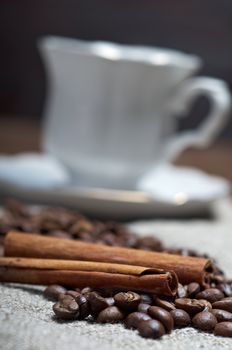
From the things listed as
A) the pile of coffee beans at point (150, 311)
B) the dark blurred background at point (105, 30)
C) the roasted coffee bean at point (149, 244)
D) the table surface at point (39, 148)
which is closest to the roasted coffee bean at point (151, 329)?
the pile of coffee beans at point (150, 311)

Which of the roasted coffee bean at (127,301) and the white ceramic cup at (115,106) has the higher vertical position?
the white ceramic cup at (115,106)

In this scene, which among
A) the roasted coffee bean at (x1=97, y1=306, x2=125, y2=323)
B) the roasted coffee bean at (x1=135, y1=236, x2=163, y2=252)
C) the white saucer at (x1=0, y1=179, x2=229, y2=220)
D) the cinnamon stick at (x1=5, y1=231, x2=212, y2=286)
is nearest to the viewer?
the roasted coffee bean at (x1=97, y1=306, x2=125, y2=323)

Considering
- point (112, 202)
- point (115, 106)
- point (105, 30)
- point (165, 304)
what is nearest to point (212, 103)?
point (115, 106)

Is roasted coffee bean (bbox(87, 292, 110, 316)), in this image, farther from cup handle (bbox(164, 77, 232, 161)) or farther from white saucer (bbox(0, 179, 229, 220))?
cup handle (bbox(164, 77, 232, 161))

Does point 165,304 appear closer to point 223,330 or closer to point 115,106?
point 223,330

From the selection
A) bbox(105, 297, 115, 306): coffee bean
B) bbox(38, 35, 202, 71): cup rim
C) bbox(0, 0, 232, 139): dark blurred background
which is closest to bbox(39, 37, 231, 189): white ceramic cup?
bbox(38, 35, 202, 71): cup rim

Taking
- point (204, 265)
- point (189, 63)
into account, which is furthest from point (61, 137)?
point (204, 265)

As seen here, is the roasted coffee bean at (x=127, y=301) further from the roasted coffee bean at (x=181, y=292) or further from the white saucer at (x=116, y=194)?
the white saucer at (x=116, y=194)
